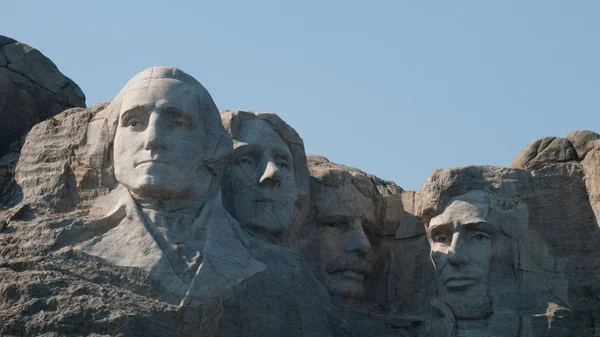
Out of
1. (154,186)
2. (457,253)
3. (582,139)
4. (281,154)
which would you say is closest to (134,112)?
(154,186)

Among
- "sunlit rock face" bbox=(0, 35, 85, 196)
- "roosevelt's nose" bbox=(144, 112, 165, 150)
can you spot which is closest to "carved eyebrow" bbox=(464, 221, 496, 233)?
"roosevelt's nose" bbox=(144, 112, 165, 150)

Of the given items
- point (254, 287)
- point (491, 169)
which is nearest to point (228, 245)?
point (254, 287)

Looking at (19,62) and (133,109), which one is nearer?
(133,109)

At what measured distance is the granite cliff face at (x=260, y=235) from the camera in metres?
19.8

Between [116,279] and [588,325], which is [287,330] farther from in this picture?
[588,325]

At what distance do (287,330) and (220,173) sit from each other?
6.06 feet

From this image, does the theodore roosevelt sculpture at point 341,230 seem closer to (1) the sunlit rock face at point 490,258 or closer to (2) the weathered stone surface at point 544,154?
(1) the sunlit rock face at point 490,258

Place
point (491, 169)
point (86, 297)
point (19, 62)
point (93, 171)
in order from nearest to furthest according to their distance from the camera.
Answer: point (86, 297)
point (93, 171)
point (491, 169)
point (19, 62)

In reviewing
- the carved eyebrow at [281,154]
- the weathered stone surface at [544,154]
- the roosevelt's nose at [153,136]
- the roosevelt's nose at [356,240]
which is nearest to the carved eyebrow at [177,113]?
the roosevelt's nose at [153,136]

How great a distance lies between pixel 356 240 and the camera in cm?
2289

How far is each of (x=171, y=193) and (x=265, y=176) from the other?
1.77 meters

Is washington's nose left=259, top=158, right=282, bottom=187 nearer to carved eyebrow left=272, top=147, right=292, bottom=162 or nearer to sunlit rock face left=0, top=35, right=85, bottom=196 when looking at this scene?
carved eyebrow left=272, top=147, right=292, bottom=162

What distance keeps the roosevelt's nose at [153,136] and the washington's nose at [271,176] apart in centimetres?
182

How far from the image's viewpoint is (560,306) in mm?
21672
